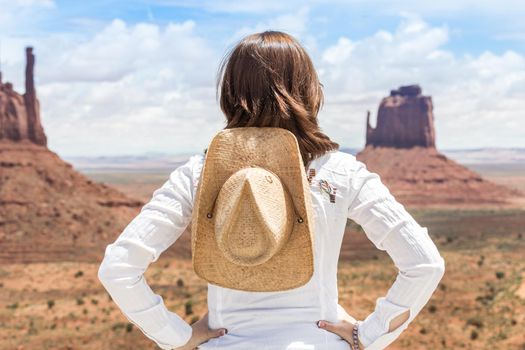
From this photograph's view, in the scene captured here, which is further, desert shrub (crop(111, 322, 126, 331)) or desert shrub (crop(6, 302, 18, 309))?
desert shrub (crop(6, 302, 18, 309))

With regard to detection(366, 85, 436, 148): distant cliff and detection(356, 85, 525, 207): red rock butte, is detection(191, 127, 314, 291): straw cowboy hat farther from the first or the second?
detection(366, 85, 436, 148): distant cliff

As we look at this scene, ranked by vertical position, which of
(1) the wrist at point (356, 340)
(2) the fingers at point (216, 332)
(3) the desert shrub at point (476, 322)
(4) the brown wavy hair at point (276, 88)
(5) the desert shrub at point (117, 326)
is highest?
(4) the brown wavy hair at point (276, 88)

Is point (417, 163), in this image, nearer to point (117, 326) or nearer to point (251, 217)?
point (117, 326)

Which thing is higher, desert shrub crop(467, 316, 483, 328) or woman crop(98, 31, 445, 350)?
woman crop(98, 31, 445, 350)

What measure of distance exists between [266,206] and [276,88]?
421 mm

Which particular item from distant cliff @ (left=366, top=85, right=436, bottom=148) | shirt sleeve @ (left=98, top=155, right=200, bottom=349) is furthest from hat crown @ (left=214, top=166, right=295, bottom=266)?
distant cliff @ (left=366, top=85, right=436, bottom=148)

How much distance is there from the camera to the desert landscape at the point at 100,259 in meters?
18.6

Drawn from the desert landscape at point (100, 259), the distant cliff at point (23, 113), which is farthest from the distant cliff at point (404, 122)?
the distant cliff at point (23, 113)

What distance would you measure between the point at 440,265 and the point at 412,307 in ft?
0.57

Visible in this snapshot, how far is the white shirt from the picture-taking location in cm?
190

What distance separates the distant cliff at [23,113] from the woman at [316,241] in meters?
52.9

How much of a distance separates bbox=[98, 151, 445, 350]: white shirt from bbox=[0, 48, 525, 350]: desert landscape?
15.2 meters

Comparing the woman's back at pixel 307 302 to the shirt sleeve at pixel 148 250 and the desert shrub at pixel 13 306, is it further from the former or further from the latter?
the desert shrub at pixel 13 306

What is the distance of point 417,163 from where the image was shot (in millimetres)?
92375
